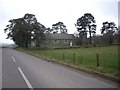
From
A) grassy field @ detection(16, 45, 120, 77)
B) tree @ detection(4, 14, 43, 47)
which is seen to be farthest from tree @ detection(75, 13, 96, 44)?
grassy field @ detection(16, 45, 120, 77)

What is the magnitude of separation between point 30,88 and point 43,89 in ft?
2.04

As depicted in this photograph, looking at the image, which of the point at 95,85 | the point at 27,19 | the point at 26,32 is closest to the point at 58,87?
the point at 95,85

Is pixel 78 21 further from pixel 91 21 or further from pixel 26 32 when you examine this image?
pixel 26 32

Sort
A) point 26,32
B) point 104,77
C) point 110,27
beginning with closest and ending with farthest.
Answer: point 104,77
point 26,32
point 110,27

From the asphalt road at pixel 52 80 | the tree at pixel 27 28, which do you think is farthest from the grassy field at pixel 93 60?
the tree at pixel 27 28

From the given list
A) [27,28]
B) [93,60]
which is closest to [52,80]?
[93,60]

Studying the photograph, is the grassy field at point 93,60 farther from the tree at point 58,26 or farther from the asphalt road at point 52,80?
the tree at point 58,26

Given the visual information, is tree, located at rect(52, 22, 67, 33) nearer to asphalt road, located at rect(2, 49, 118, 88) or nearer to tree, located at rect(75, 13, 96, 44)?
tree, located at rect(75, 13, 96, 44)

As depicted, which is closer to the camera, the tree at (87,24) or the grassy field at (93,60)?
the grassy field at (93,60)

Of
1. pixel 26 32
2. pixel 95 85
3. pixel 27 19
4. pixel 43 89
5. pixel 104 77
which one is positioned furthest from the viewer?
pixel 27 19

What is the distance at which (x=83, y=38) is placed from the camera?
245 ft

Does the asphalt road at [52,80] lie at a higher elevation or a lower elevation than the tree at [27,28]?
lower

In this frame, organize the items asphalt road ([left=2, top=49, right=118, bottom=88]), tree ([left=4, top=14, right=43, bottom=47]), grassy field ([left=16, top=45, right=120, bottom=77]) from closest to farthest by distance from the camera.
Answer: asphalt road ([left=2, top=49, right=118, bottom=88]), grassy field ([left=16, top=45, right=120, bottom=77]), tree ([left=4, top=14, right=43, bottom=47])

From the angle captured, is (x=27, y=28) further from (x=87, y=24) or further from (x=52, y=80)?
(x=52, y=80)
